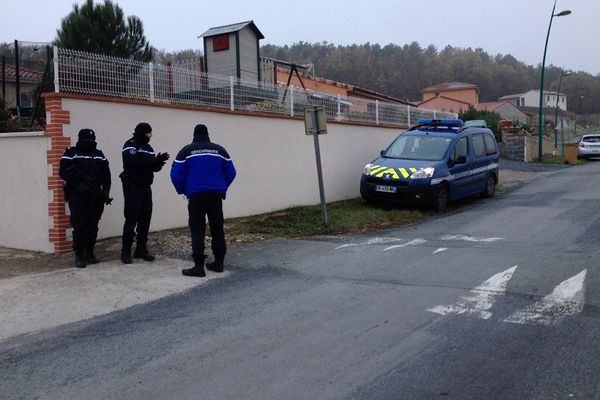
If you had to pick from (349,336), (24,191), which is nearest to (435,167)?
(24,191)

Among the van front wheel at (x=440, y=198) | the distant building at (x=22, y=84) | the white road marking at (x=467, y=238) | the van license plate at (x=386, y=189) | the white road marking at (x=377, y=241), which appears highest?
the distant building at (x=22, y=84)

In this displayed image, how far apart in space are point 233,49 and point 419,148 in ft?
22.4

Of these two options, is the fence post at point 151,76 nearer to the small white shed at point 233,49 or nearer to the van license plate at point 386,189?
the van license plate at point 386,189

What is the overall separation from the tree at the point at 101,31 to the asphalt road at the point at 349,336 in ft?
46.2

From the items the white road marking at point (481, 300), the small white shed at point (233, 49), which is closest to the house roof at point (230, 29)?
the small white shed at point (233, 49)

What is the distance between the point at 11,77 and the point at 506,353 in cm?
1576

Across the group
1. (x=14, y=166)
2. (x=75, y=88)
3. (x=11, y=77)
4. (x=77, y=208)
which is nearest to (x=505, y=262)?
(x=77, y=208)

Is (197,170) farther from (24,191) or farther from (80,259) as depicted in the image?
(24,191)

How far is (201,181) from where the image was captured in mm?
7426

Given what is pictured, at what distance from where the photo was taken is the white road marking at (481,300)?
Answer: 5793 mm

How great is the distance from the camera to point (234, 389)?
4.15m

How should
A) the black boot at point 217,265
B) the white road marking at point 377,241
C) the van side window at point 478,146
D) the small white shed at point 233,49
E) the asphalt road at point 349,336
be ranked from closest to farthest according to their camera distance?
1. the asphalt road at point 349,336
2. the black boot at point 217,265
3. the white road marking at point 377,241
4. the van side window at point 478,146
5. the small white shed at point 233,49

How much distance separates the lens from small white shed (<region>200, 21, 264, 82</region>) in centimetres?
1811

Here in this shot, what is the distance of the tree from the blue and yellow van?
10.6m
